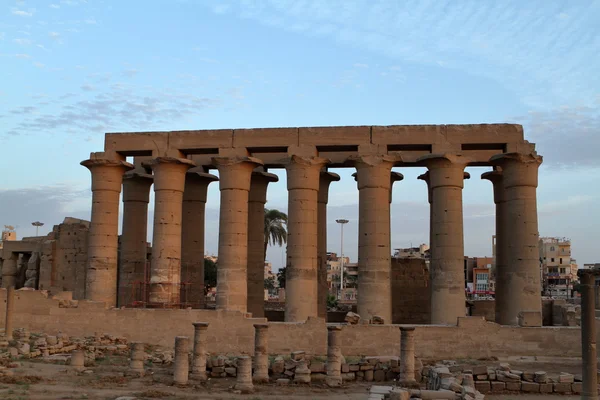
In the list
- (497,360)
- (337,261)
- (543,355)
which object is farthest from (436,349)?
(337,261)

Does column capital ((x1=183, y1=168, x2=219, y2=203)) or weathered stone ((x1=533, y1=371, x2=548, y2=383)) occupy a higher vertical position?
column capital ((x1=183, y1=168, x2=219, y2=203))

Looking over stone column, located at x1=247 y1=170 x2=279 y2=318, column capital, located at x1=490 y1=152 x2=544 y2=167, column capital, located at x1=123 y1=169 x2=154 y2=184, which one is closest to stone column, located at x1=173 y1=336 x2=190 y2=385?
stone column, located at x1=247 y1=170 x2=279 y2=318

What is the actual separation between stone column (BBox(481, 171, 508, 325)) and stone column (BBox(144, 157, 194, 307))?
13.3 meters

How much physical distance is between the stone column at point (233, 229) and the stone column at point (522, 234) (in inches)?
403

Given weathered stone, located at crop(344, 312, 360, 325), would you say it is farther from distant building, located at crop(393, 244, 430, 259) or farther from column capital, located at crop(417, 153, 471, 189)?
distant building, located at crop(393, 244, 430, 259)

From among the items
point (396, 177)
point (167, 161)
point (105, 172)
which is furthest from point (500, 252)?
point (105, 172)

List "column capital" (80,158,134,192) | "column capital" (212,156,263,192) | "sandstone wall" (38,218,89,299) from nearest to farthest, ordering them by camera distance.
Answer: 1. "column capital" (212,156,263,192)
2. "column capital" (80,158,134,192)
3. "sandstone wall" (38,218,89,299)

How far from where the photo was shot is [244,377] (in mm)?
18859

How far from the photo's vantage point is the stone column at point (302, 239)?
2812 centimetres

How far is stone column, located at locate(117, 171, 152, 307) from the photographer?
105 feet

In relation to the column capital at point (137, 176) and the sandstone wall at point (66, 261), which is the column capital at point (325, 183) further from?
the sandstone wall at point (66, 261)

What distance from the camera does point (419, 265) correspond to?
3419cm

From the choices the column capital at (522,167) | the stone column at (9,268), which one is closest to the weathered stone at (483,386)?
the column capital at (522,167)

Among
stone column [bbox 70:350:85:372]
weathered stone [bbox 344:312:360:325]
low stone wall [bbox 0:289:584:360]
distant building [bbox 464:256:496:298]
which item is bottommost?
stone column [bbox 70:350:85:372]
